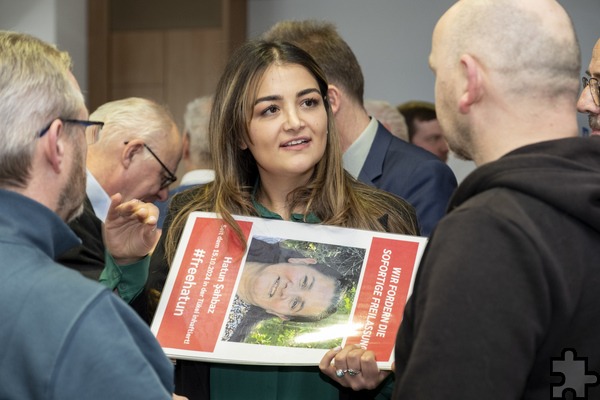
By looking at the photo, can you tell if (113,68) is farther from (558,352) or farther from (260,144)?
(558,352)

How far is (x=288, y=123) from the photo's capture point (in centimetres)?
249

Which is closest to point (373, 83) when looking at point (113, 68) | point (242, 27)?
point (242, 27)

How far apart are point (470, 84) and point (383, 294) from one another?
29.9 inches

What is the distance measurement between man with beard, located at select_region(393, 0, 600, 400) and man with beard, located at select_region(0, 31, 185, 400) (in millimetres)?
481

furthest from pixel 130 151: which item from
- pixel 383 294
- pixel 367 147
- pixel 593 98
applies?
pixel 593 98

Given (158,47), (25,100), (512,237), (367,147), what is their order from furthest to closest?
(158,47) → (367,147) → (25,100) → (512,237)

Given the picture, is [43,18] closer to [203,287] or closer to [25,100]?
[203,287]

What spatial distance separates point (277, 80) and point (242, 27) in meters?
3.73

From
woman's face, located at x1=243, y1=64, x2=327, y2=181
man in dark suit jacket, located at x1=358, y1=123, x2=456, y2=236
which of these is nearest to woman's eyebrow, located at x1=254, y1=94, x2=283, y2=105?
woman's face, located at x1=243, y1=64, x2=327, y2=181

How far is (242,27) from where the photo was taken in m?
6.16

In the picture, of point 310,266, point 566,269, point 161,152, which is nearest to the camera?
point 566,269

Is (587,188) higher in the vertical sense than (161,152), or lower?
higher

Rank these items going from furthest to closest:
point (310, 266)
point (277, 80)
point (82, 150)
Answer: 1. point (277, 80)
2. point (310, 266)
3. point (82, 150)

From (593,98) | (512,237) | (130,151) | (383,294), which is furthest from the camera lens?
(130,151)
